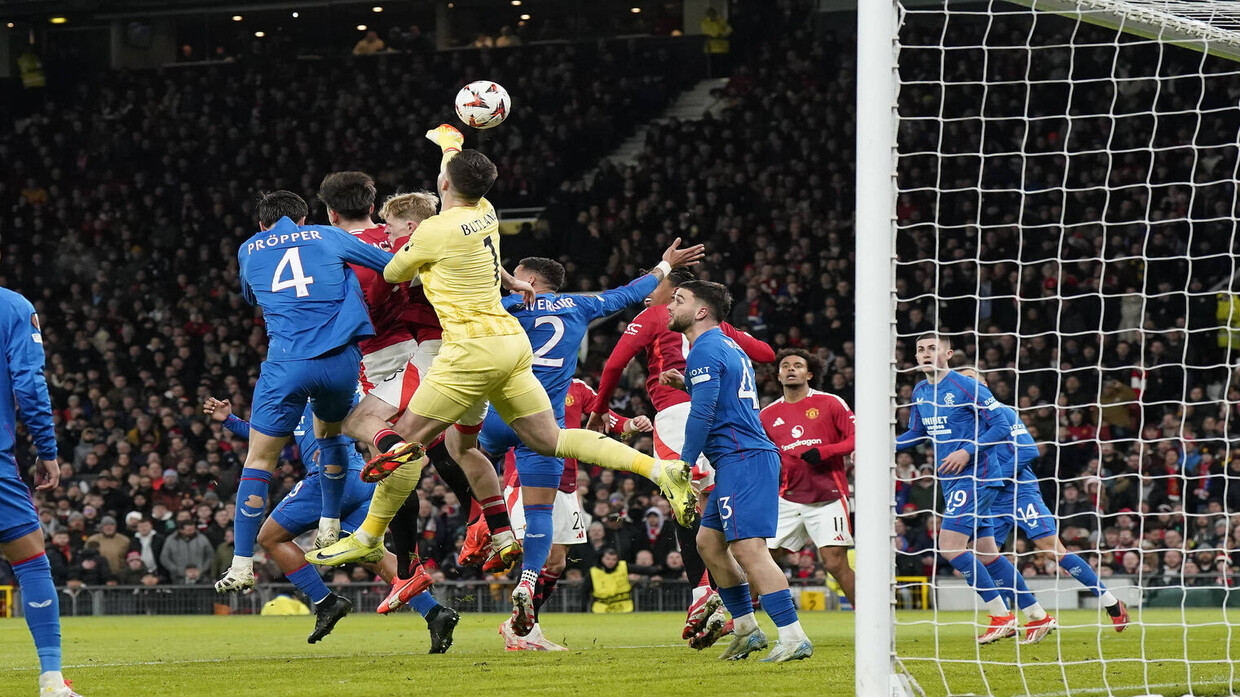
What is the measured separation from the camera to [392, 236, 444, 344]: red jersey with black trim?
9.26m

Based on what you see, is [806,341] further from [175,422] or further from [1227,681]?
[1227,681]

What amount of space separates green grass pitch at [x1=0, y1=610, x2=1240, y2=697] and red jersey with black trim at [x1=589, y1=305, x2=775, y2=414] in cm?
182

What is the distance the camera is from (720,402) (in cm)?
830

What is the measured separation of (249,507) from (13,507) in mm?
2164

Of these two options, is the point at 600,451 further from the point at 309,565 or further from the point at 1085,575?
the point at 1085,575

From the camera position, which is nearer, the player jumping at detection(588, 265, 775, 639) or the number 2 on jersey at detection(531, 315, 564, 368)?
the number 2 on jersey at detection(531, 315, 564, 368)

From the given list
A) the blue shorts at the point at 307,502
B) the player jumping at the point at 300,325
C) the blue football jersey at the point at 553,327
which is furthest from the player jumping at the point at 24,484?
the blue football jersey at the point at 553,327

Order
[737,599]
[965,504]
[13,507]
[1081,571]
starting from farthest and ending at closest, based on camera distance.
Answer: [1081,571] < [965,504] < [737,599] < [13,507]

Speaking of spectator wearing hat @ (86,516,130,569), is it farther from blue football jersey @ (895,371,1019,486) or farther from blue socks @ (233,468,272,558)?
blue football jersey @ (895,371,1019,486)

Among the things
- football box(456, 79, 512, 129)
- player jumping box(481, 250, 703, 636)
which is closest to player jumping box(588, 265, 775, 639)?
player jumping box(481, 250, 703, 636)

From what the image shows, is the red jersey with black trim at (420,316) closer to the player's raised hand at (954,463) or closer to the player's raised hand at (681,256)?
the player's raised hand at (681,256)

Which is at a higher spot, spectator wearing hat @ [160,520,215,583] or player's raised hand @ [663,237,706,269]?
player's raised hand @ [663,237,706,269]

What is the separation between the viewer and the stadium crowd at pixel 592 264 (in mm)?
17703

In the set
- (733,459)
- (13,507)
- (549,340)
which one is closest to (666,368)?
(549,340)
